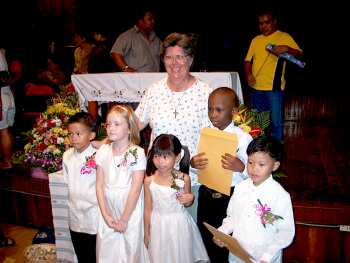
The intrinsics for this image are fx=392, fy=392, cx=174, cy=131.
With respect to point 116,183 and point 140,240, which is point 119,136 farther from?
point 140,240

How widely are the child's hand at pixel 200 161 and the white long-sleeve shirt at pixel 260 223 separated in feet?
0.88

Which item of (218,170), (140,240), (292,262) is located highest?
(218,170)

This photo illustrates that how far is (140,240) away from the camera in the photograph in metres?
2.43

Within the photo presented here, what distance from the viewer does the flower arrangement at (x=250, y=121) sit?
7.60ft

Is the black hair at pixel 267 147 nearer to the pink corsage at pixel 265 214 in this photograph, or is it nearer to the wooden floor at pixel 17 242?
the pink corsage at pixel 265 214

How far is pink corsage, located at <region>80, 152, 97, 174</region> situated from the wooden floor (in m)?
1.18

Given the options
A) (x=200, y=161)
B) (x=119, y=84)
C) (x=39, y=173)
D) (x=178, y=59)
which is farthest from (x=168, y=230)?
(x=119, y=84)

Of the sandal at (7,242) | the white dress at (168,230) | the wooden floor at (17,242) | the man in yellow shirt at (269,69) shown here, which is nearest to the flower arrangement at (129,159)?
the white dress at (168,230)

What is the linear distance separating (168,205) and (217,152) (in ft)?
1.46

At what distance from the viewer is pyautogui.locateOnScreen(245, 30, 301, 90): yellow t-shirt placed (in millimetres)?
4025

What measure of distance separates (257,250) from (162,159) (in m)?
A: 0.70

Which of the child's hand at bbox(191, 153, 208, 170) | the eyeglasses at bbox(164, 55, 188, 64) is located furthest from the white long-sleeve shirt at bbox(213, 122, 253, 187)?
the eyeglasses at bbox(164, 55, 188, 64)

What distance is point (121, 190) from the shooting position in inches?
93.2

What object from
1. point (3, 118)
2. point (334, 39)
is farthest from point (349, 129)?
point (3, 118)
